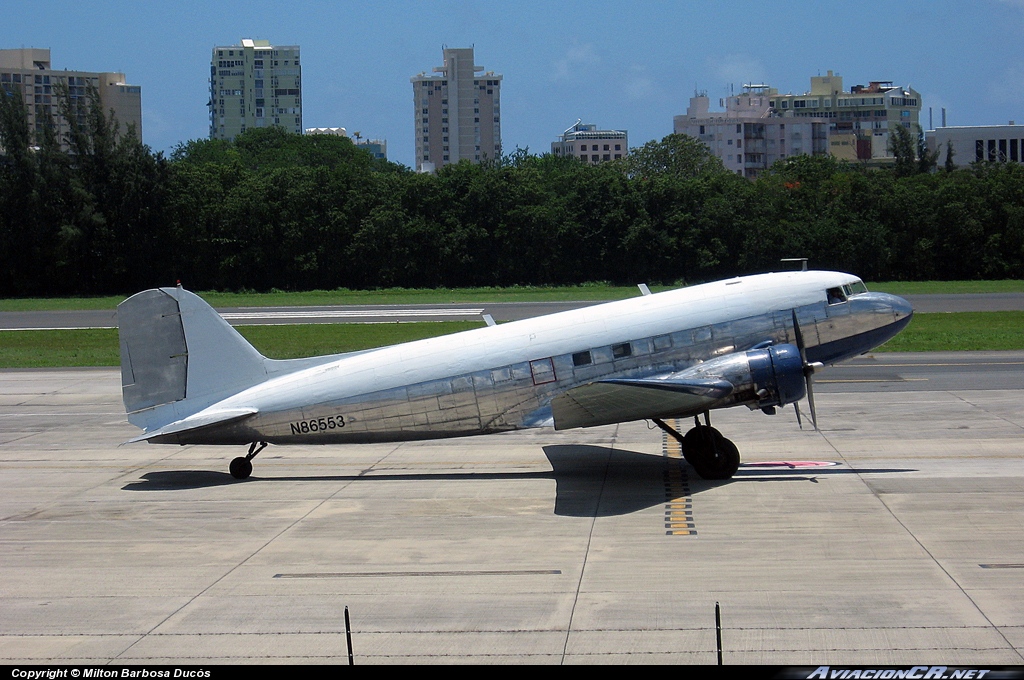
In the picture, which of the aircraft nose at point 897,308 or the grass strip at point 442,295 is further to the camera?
the grass strip at point 442,295

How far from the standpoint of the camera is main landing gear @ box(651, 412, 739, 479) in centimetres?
2030

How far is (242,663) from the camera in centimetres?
1161

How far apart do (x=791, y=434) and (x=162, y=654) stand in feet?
56.4

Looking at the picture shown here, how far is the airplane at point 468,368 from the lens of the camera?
2053cm

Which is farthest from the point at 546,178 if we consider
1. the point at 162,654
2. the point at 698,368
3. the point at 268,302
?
the point at 162,654

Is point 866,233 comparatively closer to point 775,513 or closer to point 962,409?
point 962,409

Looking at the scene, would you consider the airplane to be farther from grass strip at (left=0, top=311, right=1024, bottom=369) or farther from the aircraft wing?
grass strip at (left=0, top=311, right=1024, bottom=369)

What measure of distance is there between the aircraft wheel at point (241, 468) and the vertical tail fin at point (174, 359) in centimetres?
162

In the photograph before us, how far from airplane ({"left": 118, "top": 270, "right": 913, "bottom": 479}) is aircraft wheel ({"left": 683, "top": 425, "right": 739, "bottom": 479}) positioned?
0.03m

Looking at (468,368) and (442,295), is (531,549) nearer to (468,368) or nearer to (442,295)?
(468,368)

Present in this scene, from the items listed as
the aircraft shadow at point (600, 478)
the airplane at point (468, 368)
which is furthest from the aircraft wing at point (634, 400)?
the aircraft shadow at point (600, 478)

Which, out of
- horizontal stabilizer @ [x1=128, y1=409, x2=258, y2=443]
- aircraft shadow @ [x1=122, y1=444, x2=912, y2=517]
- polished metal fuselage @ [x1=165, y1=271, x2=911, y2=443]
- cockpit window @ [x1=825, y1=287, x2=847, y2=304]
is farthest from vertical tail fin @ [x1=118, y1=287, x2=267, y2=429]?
cockpit window @ [x1=825, y1=287, x2=847, y2=304]

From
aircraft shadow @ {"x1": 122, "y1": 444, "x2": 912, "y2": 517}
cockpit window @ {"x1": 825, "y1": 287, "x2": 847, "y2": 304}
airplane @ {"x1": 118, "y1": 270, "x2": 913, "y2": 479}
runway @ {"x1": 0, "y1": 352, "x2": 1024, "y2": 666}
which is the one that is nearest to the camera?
runway @ {"x1": 0, "y1": 352, "x2": 1024, "y2": 666}

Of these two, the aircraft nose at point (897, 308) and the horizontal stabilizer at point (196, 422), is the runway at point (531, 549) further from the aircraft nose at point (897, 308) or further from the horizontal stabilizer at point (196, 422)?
the aircraft nose at point (897, 308)
